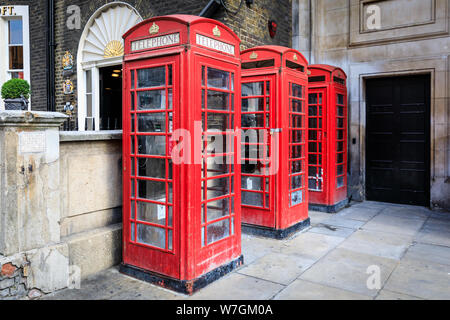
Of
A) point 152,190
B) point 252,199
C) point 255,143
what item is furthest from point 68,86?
point 152,190

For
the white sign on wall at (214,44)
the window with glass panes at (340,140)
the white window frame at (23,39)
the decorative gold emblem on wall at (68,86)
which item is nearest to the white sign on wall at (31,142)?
the white sign on wall at (214,44)

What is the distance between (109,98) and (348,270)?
6.90 m

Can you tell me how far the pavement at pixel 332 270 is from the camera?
12.0 ft

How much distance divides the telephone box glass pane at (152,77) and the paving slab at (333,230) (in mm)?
3704

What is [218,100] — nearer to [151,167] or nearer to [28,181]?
[151,167]

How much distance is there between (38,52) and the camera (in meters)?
9.57

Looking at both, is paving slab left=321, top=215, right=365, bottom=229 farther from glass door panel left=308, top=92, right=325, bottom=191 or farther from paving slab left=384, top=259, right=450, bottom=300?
paving slab left=384, top=259, right=450, bottom=300

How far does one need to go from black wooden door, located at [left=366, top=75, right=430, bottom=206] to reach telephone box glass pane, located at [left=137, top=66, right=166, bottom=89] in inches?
241

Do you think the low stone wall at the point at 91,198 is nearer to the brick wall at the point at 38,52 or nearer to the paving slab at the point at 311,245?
the paving slab at the point at 311,245

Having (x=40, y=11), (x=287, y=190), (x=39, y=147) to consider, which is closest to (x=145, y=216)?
(x=39, y=147)

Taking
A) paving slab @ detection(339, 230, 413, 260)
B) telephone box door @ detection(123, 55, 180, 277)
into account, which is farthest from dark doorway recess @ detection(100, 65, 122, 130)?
paving slab @ detection(339, 230, 413, 260)

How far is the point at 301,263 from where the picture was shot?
14.9 ft

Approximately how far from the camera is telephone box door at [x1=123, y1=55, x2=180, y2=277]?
3691 millimetres

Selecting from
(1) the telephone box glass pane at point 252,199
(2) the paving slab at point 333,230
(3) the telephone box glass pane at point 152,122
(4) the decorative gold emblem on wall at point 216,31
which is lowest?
(2) the paving slab at point 333,230
